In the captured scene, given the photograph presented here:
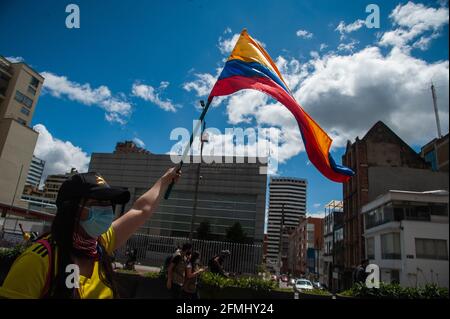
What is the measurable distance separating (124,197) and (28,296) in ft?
2.13

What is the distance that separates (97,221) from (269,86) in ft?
10.7

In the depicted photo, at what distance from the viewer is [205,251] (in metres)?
20.1

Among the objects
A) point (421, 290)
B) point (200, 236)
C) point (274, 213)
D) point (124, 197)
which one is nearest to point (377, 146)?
point (200, 236)

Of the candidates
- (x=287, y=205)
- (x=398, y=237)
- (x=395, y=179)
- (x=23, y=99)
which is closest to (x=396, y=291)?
(x=398, y=237)

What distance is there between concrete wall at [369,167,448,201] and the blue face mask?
115ft

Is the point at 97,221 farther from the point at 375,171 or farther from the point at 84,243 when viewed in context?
the point at 375,171

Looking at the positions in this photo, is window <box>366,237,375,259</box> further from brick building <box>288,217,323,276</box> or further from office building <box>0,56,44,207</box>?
office building <box>0,56,44,207</box>

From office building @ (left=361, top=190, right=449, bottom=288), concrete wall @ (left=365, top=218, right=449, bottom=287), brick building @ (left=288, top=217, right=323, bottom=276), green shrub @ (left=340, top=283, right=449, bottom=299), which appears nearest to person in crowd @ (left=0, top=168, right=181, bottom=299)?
green shrub @ (left=340, top=283, right=449, bottom=299)

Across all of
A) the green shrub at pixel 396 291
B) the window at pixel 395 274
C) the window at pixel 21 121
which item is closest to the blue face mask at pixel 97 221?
the green shrub at pixel 396 291

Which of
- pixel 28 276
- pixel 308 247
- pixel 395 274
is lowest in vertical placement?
pixel 395 274

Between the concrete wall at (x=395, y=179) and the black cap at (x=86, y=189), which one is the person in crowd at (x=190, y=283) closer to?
the black cap at (x=86, y=189)
